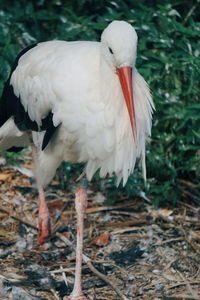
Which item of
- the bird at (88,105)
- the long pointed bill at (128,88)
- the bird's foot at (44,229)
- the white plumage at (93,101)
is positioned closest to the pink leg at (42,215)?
the bird's foot at (44,229)

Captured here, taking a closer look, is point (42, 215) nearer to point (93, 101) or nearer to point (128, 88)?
point (93, 101)

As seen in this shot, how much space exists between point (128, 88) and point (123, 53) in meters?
0.21

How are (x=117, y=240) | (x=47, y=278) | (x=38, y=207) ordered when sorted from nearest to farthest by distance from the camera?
(x=47, y=278), (x=117, y=240), (x=38, y=207)

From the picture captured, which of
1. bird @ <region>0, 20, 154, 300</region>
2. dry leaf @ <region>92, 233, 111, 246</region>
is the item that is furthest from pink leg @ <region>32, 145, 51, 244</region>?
bird @ <region>0, 20, 154, 300</region>

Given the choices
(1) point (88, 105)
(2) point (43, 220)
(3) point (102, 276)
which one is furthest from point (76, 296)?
(1) point (88, 105)

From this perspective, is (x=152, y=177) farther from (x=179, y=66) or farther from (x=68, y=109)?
(x=68, y=109)

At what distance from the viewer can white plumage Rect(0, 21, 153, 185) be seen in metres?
4.17

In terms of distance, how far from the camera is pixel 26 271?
4781 millimetres

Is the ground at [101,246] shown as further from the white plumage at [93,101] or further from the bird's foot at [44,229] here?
the white plumage at [93,101]

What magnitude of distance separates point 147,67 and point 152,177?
33.9 inches

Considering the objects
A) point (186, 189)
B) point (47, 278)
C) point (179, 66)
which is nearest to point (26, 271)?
point (47, 278)

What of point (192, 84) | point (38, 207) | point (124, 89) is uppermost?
point (124, 89)

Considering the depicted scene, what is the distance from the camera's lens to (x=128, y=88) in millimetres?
4078

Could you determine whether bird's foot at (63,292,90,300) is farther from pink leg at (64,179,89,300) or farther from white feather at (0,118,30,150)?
white feather at (0,118,30,150)
